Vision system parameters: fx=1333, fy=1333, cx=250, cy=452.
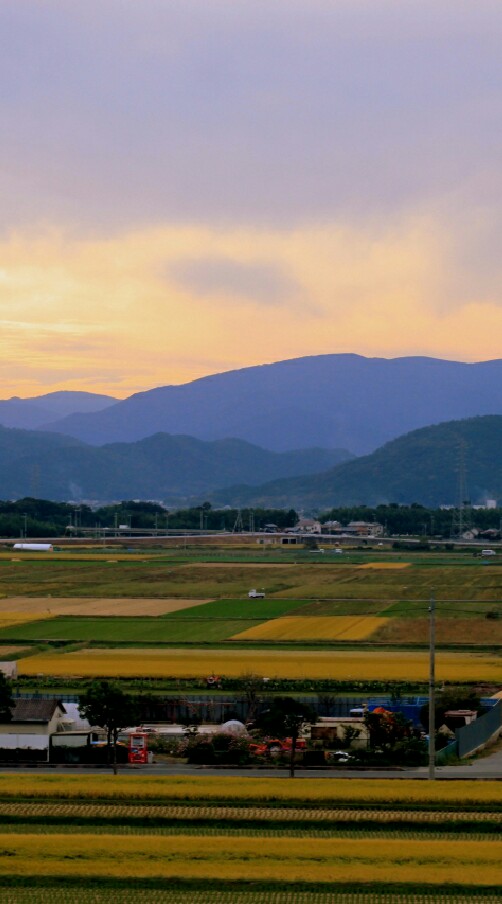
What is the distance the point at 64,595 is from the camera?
81500mm

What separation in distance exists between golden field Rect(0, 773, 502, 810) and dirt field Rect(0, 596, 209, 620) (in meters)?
39.6

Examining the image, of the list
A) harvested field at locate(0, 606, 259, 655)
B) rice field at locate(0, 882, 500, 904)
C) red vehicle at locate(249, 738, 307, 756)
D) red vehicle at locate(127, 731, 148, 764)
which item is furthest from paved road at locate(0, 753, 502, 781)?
harvested field at locate(0, 606, 259, 655)

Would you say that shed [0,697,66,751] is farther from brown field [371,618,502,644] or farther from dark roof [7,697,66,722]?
brown field [371,618,502,644]

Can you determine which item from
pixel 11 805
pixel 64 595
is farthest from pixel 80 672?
pixel 64 595

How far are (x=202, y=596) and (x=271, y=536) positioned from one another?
99515 millimetres

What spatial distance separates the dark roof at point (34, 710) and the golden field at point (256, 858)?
11136 millimetres

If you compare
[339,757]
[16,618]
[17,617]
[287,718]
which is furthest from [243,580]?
[287,718]

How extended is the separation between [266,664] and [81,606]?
26827 mm

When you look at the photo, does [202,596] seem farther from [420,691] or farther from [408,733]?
[408,733]

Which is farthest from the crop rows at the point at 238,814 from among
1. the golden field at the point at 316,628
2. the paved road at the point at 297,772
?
the golden field at the point at 316,628

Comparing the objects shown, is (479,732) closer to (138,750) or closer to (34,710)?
(138,750)

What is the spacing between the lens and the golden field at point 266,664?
4603 centimetres

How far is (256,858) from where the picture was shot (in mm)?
22516

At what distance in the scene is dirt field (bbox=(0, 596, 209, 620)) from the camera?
70169 mm
